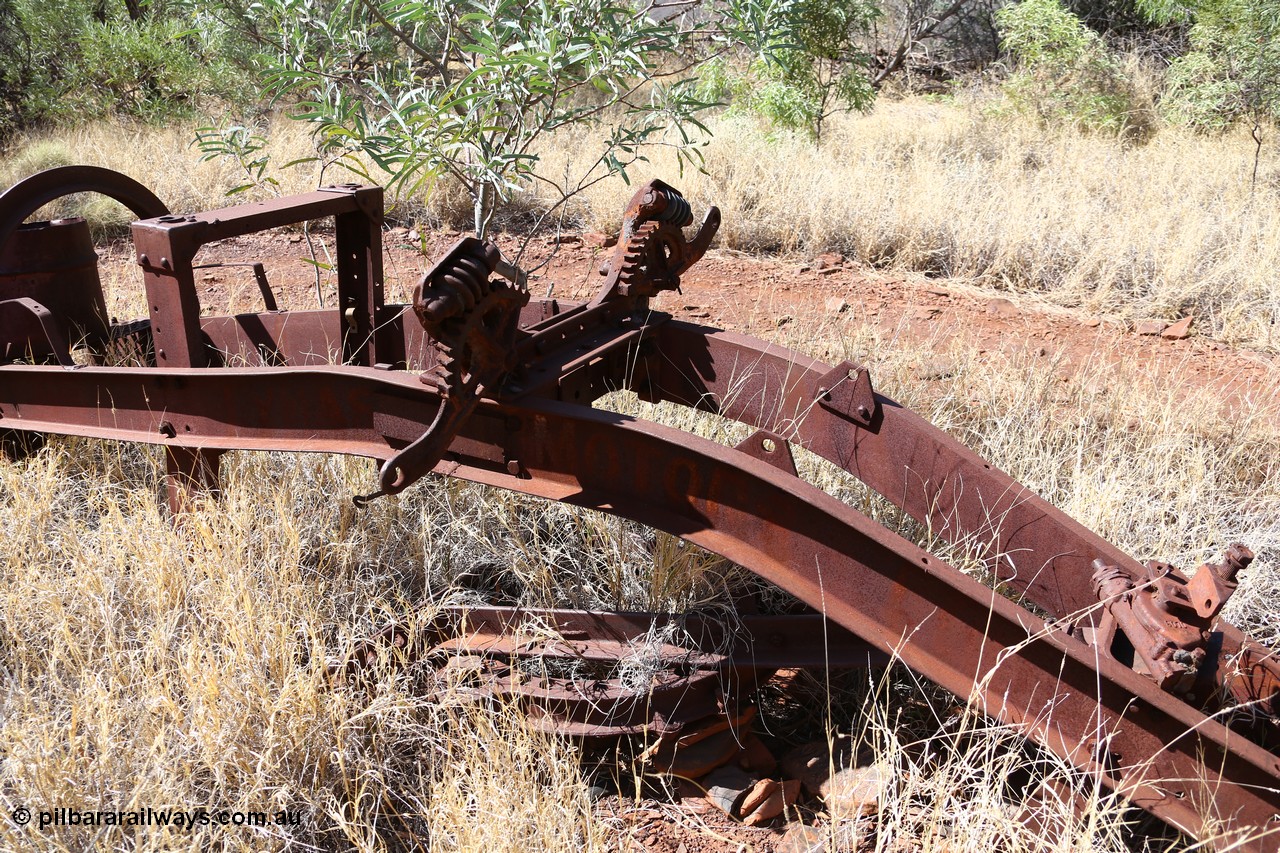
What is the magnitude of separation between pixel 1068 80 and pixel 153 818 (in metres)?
12.2

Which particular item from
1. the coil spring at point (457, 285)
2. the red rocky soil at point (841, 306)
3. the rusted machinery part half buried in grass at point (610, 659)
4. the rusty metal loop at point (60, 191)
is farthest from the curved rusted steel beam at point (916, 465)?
the rusty metal loop at point (60, 191)

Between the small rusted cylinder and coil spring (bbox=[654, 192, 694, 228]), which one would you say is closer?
coil spring (bbox=[654, 192, 694, 228])

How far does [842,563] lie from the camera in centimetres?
218

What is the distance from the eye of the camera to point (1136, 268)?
6.20 m

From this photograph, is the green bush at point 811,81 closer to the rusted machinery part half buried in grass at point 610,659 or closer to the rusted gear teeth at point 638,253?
the rusted gear teeth at point 638,253

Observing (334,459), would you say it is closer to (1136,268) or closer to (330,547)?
(330,547)

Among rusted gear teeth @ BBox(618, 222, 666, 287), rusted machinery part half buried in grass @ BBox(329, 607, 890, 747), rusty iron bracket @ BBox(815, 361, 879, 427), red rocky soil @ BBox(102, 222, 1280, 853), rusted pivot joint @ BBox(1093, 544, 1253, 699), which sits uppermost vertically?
rusted gear teeth @ BBox(618, 222, 666, 287)

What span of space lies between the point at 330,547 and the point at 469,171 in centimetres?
202

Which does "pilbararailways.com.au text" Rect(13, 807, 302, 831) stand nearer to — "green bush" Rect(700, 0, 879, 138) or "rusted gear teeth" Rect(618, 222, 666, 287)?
"rusted gear teeth" Rect(618, 222, 666, 287)

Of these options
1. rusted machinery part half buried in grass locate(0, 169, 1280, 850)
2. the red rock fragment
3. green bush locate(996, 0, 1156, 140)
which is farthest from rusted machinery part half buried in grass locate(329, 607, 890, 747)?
green bush locate(996, 0, 1156, 140)

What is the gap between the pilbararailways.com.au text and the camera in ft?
6.93

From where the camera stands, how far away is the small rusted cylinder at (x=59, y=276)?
3.58 meters

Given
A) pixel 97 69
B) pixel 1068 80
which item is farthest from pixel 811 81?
pixel 97 69

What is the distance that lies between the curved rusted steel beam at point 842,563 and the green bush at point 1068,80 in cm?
1000
